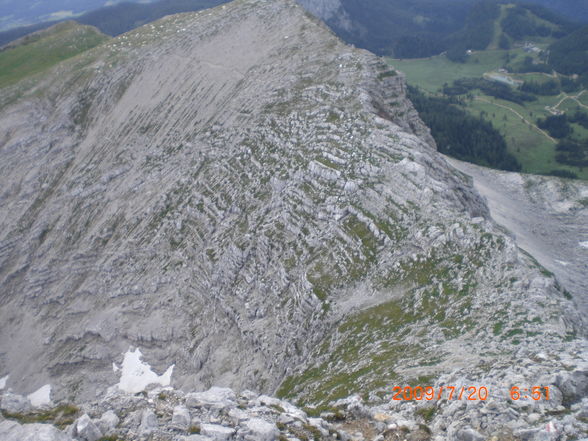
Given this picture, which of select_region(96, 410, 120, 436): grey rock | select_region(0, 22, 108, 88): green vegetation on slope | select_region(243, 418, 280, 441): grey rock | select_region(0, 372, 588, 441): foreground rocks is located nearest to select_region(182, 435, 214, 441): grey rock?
select_region(0, 372, 588, 441): foreground rocks

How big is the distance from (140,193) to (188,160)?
34.8 ft

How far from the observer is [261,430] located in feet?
63.7

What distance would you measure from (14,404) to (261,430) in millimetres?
16873

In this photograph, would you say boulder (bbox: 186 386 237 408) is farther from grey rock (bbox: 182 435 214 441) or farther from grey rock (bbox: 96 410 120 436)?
grey rock (bbox: 96 410 120 436)

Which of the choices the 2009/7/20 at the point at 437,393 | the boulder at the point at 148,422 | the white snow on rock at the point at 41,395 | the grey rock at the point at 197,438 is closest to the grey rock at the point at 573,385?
the 2009/7/20 at the point at 437,393

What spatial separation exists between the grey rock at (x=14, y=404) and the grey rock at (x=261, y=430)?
49.3ft

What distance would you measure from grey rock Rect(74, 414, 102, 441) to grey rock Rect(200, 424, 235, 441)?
514cm

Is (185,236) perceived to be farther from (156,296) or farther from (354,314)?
(354,314)

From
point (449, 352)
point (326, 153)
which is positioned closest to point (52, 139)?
point (326, 153)

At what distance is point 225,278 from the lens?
57594 millimetres

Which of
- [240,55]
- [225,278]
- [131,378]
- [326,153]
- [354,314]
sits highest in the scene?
[240,55]

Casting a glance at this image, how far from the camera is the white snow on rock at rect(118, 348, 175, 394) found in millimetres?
57281

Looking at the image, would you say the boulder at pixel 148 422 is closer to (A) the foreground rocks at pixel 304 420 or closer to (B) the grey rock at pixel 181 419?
(A) the foreground rocks at pixel 304 420

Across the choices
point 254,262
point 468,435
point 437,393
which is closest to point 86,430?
point 468,435
